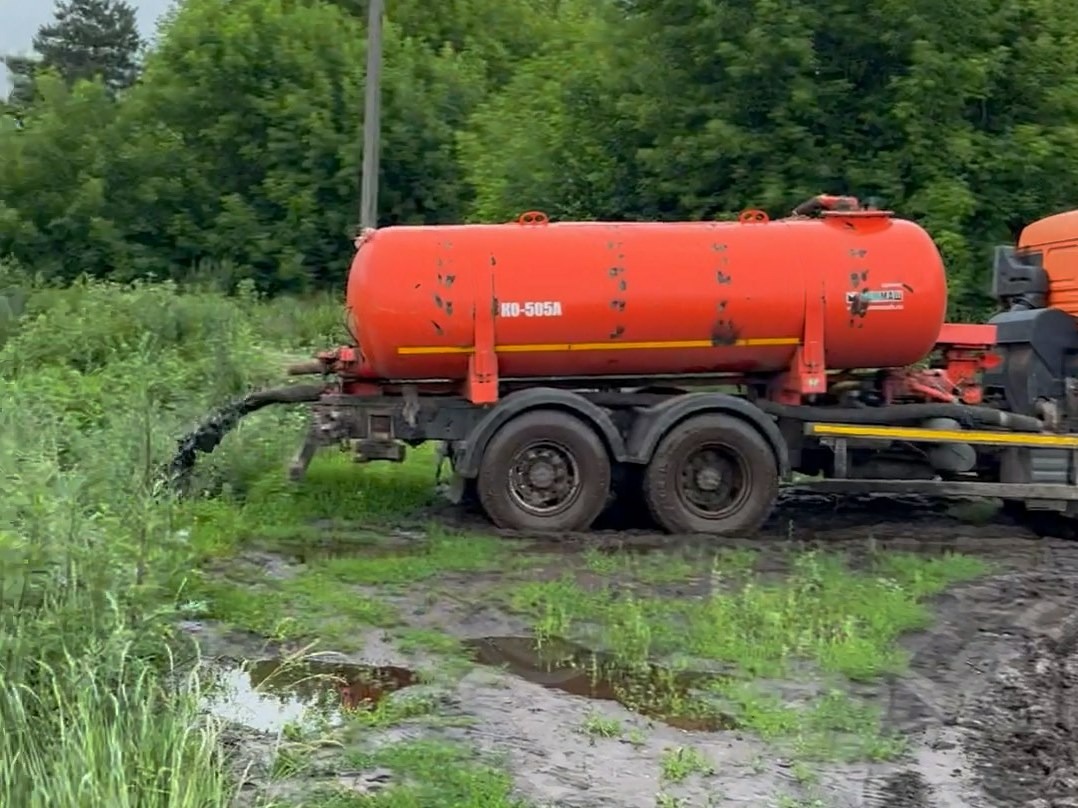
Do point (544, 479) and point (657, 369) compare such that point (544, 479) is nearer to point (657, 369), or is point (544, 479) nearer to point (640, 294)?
point (657, 369)

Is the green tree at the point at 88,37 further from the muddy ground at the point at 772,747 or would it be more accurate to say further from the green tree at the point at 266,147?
the muddy ground at the point at 772,747

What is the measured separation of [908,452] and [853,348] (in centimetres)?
98

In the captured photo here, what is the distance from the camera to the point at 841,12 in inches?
758

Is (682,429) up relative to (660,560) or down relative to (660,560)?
up

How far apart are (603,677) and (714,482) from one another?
3.71 metres

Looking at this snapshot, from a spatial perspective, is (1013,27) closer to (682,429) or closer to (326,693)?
(682,429)

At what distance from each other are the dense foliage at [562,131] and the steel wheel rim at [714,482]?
806 cm

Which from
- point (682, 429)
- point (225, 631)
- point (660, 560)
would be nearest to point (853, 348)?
point (682, 429)

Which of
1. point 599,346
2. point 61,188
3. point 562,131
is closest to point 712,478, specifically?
point 599,346

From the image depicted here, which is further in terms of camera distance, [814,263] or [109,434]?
[814,263]

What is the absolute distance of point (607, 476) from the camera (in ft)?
34.9

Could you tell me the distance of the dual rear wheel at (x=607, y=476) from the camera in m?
10.5

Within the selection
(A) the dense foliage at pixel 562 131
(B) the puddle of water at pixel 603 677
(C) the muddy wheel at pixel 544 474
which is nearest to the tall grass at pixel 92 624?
(B) the puddle of water at pixel 603 677

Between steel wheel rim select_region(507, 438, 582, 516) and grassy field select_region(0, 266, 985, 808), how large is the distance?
1.44 feet
